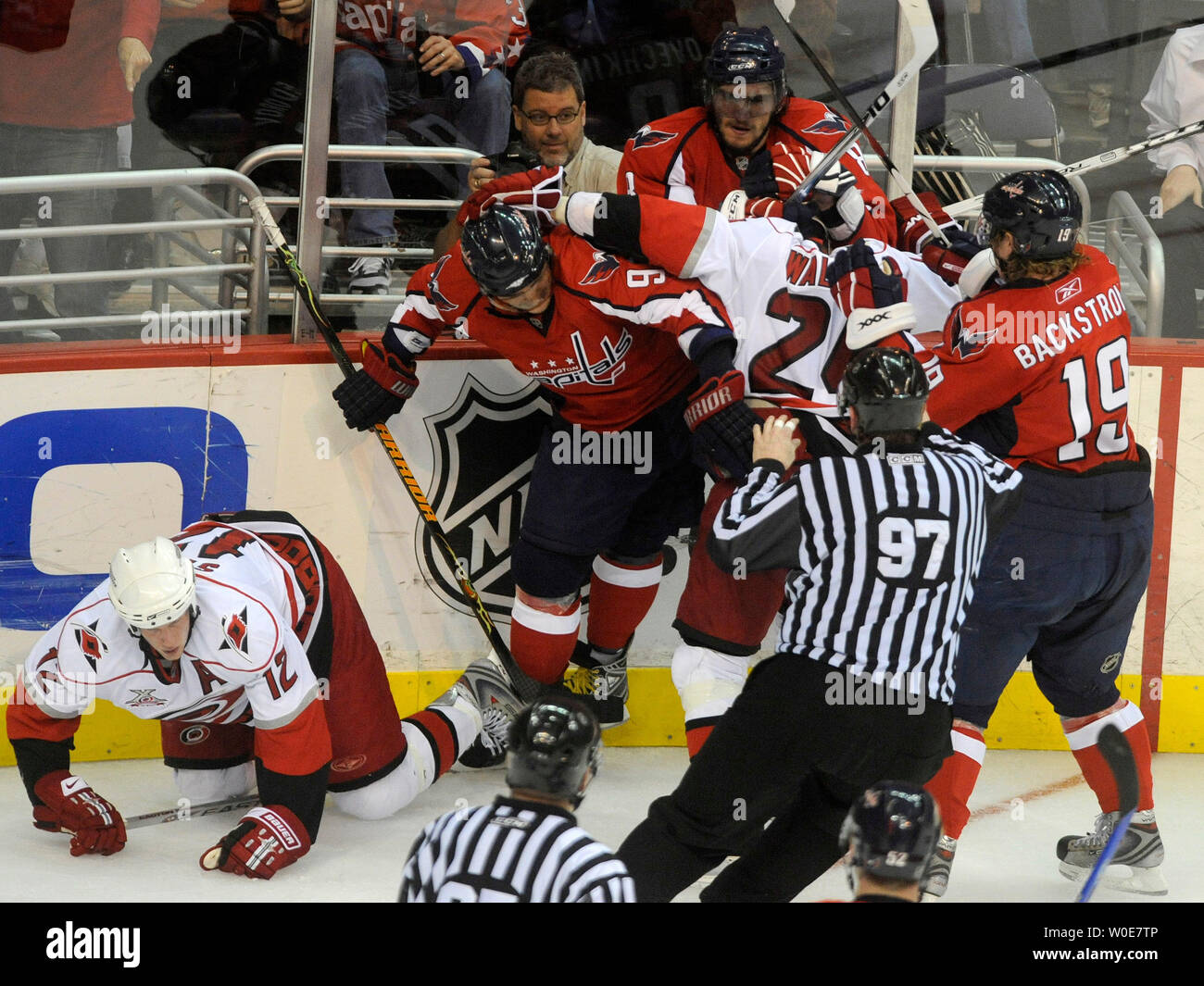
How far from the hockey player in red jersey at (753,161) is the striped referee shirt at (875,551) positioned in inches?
50.9

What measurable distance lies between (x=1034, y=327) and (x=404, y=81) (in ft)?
6.44

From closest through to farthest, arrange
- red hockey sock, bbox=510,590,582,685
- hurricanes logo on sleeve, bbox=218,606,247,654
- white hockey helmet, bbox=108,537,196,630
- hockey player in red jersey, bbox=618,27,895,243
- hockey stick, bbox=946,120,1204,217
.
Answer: white hockey helmet, bbox=108,537,196,630 < hurricanes logo on sleeve, bbox=218,606,247,654 < hockey player in red jersey, bbox=618,27,895,243 < red hockey sock, bbox=510,590,582,685 < hockey stick, bbox=946,120,1204,217

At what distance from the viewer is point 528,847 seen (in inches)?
86.0

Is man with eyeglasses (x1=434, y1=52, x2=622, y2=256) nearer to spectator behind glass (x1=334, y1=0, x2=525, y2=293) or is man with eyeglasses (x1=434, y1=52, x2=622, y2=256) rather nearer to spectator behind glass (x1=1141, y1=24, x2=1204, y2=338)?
spectator behind glass (x1=334, y1=0, x2=525, y2=293)

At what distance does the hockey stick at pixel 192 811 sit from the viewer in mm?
3752

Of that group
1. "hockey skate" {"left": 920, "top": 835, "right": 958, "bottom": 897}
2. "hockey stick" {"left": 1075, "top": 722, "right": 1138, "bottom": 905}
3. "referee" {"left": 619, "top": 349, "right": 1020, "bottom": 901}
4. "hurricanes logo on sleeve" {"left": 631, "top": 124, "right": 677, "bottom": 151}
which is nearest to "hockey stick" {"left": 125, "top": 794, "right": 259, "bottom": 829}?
"referee" {"left": 619, "top": 349, "right": 1020, "bottom": 901}

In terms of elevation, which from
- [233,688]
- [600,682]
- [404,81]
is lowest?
[600,682]

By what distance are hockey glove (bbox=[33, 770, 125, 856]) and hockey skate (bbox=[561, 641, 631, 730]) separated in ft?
4.30

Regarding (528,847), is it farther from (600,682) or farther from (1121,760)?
(600,682)

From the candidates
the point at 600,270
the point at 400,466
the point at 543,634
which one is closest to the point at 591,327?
the point at 600,270

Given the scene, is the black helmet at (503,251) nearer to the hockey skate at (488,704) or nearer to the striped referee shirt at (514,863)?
the hockey skate at (488,704)

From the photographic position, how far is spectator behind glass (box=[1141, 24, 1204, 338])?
4590 millimetres

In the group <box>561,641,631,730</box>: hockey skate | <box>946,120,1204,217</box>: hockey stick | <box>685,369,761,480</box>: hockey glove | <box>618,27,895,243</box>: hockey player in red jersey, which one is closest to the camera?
<box>685,369,761,480</box>: hockey glove
